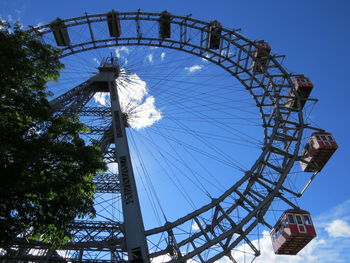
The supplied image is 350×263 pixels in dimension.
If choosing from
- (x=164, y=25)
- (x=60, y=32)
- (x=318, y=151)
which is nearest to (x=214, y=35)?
(x=164, y=25)

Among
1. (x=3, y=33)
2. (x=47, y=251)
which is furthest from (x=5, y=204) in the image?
(x=47, y=251)

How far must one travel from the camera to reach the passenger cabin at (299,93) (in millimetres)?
23250

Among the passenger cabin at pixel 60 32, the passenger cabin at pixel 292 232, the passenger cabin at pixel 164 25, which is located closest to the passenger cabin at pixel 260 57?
the passenger cabin at pixel 164 25

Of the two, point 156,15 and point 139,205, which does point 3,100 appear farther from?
point 156,15

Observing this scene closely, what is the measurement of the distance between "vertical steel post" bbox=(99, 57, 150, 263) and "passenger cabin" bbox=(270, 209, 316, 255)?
7.40 meters

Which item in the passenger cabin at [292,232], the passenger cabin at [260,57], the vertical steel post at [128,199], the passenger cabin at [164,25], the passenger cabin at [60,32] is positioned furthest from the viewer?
the passenger cabin at [164,25]

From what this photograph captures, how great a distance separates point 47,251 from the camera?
16.9m

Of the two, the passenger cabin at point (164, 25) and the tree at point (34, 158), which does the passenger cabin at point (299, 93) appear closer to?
the passenger cabin at point (164, 25)

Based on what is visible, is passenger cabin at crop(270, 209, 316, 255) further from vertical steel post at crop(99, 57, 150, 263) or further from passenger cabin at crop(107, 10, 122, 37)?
passenger cabin at crop(107, 10, 122, 37)

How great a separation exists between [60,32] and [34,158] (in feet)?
60.6

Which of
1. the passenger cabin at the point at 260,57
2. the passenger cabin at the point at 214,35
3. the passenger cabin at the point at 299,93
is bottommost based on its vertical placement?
the passenger cabin at the point at 299,93

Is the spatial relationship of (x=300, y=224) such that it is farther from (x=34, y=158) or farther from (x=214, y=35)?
(x=214, y=35)

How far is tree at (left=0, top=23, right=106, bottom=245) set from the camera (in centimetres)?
920

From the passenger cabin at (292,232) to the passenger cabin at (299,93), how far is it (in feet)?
30.1
